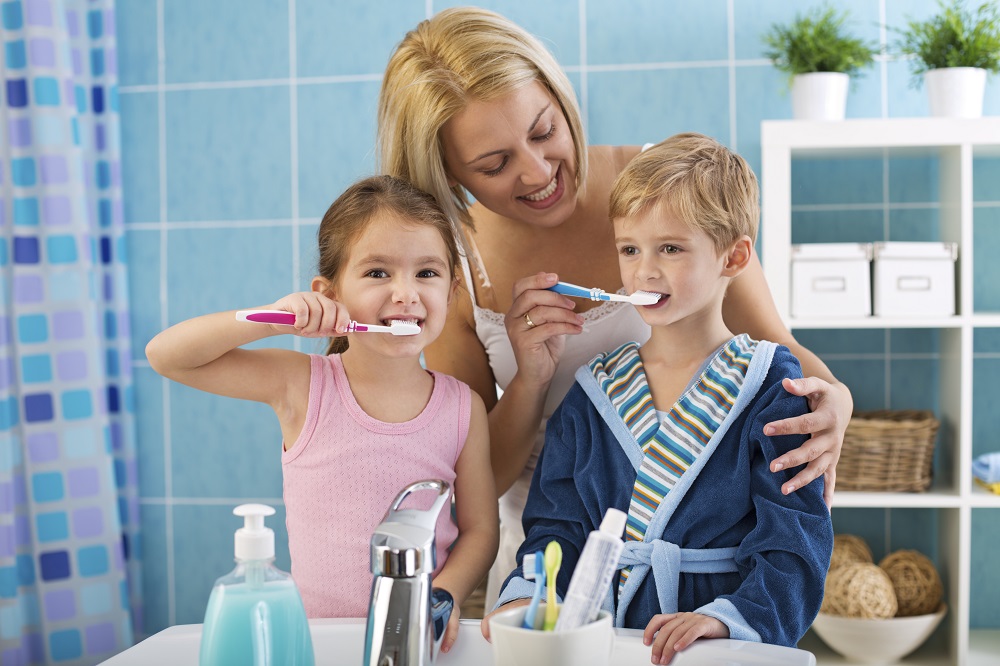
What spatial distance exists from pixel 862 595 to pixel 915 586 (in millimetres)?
162

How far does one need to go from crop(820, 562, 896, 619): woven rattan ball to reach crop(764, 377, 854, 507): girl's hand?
3.94 ft

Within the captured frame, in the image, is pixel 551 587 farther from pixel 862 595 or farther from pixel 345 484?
pixel 862 595

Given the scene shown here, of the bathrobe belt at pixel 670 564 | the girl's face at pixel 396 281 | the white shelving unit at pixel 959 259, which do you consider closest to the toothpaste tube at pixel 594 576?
the bathrobe belt at pixel 670 564

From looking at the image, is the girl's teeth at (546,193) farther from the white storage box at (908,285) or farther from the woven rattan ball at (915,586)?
the woven rattan ball at (915,586)

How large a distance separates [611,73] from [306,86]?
808 millimetres

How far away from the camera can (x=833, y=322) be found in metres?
2.03

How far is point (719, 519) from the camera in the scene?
3.00 ft

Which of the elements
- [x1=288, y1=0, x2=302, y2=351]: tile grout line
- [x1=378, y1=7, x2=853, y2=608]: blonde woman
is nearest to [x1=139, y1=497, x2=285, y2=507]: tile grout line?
[x1=288, y1=0, x2=302, y2=351]: tile grout line

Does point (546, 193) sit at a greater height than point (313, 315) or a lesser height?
greater

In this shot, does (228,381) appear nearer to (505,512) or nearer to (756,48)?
(505,512)

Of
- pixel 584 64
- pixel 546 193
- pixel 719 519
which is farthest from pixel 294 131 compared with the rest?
pixel 719 519

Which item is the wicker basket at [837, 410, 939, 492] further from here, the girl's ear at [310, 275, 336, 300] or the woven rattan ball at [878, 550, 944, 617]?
the girl's ear at [310, 275, 336, 300]

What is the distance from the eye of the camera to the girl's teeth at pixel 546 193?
118cm

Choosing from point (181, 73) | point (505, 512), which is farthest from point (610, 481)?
point (181, 73)
